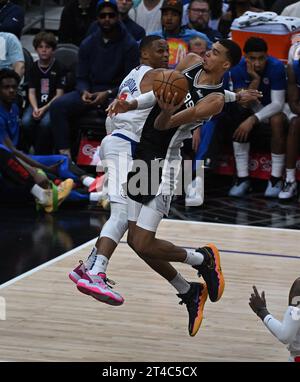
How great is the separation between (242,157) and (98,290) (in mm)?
4901

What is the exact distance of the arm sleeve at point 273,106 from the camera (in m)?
10.4

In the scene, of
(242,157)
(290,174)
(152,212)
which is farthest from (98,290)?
(242,157)

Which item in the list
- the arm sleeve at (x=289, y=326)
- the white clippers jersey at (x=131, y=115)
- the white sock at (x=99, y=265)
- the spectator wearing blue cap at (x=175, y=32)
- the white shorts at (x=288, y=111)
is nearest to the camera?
the arm sleeve at (x=289, y=326)

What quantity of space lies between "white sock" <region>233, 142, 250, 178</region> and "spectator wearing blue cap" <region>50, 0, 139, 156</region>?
1.44m

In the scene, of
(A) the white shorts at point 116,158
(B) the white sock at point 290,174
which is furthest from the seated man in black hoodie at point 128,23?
(A) the white shorts at point 116,158

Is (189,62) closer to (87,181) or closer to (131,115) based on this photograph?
(131,115)

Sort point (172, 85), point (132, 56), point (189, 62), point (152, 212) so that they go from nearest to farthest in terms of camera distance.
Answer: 1. point (172, 85)
2. point (152, 212)
3. point (189, 62)
4. point (132, 56)

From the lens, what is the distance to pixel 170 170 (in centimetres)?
629

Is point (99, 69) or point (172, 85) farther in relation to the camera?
point (99, 69)

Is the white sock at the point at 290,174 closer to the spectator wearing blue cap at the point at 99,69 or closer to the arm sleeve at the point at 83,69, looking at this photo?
the spectator wearing blue cap at the point at 99,69

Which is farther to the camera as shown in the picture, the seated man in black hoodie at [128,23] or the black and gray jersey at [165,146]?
the seated man in black hoodie at [128,23]

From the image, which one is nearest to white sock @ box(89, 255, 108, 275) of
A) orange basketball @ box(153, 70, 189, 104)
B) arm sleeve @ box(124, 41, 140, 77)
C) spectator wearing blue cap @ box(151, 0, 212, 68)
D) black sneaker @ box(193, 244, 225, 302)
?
black sneaker @ box(193, 244, 225, 302)
